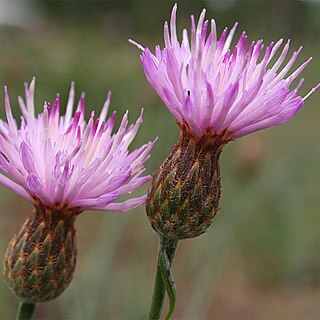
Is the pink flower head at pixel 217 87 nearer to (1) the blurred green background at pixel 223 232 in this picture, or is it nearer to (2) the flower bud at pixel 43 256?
(2) the flower bud at pixel 43 256

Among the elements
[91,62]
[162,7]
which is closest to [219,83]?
[91,62]

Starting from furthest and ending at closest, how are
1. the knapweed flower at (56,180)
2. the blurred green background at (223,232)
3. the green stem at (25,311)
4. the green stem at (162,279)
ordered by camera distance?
the blurred green background at (223,232)
the green stem at (25,311)
the knapweed flower at (56,180)
the green stem at (162,279)

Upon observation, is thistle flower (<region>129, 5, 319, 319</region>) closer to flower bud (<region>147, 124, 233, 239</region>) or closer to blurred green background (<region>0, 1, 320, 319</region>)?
flower bud (<region>147, 124, 233, 239</region>)

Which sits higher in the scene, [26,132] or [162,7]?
[162,7]

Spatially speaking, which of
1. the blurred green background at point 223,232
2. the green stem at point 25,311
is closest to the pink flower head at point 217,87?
the green stem at point 25,311

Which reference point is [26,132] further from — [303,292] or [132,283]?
[303,292]
